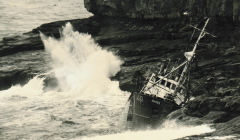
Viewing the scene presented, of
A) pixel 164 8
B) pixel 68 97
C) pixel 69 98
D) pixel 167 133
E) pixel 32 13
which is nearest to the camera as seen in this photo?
pixel 167 133

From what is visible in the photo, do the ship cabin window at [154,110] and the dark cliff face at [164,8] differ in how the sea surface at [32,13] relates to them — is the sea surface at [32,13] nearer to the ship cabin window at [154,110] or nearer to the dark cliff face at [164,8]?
the dark cliff face at [164,8]

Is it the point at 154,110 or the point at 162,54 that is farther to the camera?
the point at 162,54

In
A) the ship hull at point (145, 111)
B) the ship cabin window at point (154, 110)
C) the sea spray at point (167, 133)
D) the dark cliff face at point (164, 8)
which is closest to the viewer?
the sea spray at point (167, 133)

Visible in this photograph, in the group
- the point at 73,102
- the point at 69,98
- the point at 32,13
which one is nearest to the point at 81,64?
the point at 69,98

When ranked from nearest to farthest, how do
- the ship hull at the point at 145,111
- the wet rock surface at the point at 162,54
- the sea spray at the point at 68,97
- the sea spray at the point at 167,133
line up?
the sea spray at the point at 167,133, the wet rock surface at the point at 162,54, the ship hull at the point at 145,111, the sea spray at the point at 68,97

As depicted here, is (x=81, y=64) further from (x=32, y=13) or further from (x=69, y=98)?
(x=32, y=13)

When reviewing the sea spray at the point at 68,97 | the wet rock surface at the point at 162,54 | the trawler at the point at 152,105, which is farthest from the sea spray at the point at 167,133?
the sea spray at the point at 68,97

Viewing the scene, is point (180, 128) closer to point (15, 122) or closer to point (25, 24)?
point (15, 122)

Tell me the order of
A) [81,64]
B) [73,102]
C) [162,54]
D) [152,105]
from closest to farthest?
[152,105], [73,102], [162,54], [81,64]
